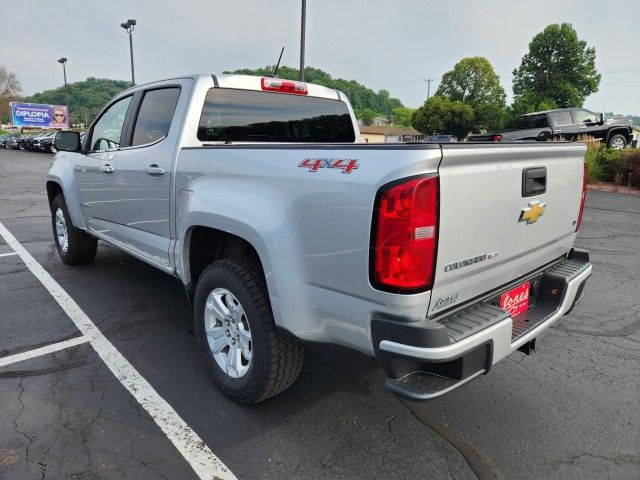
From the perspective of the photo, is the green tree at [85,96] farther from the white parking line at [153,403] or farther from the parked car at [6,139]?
the white parking line at [153,403]

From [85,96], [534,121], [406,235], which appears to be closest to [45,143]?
[534,121]

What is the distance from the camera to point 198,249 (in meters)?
3.14

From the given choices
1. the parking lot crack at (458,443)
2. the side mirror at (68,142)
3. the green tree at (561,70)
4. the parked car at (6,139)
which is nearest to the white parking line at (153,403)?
the parking lot crack at (458,443)

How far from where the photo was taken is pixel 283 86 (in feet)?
12.4

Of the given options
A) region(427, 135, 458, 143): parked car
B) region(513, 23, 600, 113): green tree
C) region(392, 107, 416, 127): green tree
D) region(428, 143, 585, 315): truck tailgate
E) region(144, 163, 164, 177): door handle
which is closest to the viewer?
region(428, 143, 585, 315): truck tailgate

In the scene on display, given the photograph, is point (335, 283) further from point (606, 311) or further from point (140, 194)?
point (606, 311)

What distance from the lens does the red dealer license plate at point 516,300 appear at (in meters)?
2.48

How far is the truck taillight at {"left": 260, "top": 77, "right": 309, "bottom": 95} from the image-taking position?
3.69m

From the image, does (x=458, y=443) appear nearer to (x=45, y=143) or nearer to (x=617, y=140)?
(x=617, y=140)

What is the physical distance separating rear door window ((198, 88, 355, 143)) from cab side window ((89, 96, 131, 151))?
119 centimetres

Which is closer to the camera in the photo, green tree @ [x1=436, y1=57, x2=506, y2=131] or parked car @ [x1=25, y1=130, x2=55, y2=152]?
parked car @ [x1=25, y1=130, x2=55, y2=152]

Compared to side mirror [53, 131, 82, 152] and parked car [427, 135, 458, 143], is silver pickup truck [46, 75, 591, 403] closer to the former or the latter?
parked car [427, 135, 458, 143]

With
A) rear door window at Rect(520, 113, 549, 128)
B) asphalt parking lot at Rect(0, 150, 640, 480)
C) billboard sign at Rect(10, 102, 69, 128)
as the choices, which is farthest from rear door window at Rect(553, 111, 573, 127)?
billboard sign at Rect(10, 102, 69, 128)

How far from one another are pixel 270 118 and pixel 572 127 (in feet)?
53.5
